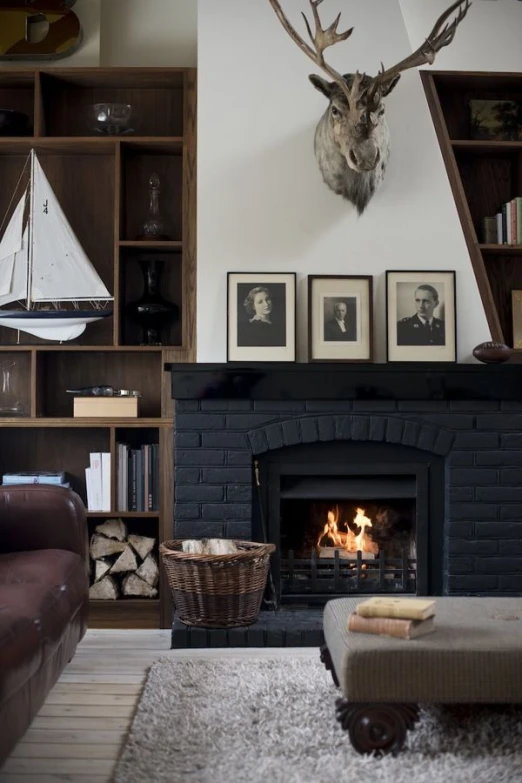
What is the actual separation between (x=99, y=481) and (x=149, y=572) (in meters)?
0.48

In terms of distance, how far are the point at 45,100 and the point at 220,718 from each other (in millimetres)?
3073

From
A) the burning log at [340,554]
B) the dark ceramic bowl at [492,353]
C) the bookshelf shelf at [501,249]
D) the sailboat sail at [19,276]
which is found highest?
the bookshelf shelf at [501,249]

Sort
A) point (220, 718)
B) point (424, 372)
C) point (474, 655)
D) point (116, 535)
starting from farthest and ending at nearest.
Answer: point (116, 535)
point (424, 372)
point (220, 718)
point (474, 655)

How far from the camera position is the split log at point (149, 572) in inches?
170

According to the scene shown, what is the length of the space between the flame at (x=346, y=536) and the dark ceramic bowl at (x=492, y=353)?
2.92 feet

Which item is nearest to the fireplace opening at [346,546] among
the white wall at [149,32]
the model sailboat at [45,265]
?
the model sailboat at [45,265]

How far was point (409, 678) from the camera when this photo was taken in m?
2.46

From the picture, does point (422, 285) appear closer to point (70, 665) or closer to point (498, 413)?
point (498, 413)

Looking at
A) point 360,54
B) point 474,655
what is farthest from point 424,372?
point 474,655

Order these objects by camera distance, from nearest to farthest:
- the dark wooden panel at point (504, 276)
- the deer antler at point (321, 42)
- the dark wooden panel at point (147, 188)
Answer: the deer antler at point (321, 42) < the dark wooden panel at point (504, 276) < the dark wooden panel at point (147, 188)

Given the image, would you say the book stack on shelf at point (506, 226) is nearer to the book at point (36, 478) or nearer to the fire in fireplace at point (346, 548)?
the fire in fireplace at point (346, 548)

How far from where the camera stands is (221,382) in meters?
4.10

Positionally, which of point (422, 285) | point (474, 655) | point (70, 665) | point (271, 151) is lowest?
point (70, 665)

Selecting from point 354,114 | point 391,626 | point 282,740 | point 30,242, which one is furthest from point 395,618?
point 30,242
